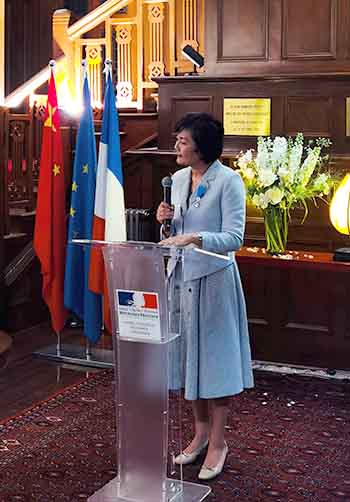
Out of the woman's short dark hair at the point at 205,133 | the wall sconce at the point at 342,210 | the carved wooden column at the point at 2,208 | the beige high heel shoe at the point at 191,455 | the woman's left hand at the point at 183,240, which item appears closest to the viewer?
the woman's left hand at the point at 183,240

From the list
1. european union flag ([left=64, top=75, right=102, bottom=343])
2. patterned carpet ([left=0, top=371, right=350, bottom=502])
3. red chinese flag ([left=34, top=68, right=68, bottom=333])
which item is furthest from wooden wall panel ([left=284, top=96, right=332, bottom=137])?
patterned carpet ([left=0, top=371, right=350, bottom=502])

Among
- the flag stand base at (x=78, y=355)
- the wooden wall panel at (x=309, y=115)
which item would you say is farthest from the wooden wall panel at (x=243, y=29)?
the flag stand base at (x=78, y=355)

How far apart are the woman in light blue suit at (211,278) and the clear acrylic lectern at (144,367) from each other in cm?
20

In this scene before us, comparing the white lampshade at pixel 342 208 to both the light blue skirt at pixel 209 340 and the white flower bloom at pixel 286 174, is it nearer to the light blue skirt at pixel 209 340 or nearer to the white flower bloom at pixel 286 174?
the white flower bloom at pixel 286 174

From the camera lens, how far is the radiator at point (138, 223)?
23.2 feet

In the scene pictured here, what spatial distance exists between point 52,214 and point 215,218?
93.3 inches

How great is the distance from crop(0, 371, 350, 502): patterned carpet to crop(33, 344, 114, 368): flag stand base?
18.5 inches

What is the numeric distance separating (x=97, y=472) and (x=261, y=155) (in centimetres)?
205

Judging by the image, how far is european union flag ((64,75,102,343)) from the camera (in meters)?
5.70

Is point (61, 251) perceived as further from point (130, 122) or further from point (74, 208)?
point (130, 122)

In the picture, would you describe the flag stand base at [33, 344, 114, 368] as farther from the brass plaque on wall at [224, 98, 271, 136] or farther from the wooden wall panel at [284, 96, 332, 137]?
the wooden wall panel at [284, 96, 332, 137]

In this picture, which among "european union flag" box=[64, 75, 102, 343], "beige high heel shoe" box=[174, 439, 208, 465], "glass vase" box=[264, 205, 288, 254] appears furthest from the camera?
"european union flag" box=[64, 75, 102, 343]

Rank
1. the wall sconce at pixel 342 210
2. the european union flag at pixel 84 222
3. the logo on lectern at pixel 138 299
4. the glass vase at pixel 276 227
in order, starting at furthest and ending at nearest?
the european union flag at pixel 84 222
the glass vase at pixel 276 227
the wall sconce at pixel 342 210
the logo on lectern at pixel 138 299

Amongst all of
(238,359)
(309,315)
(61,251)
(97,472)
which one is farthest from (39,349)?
(238,359)
